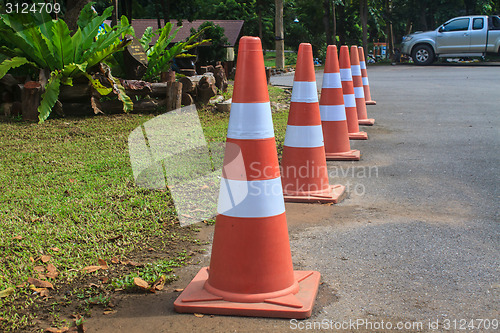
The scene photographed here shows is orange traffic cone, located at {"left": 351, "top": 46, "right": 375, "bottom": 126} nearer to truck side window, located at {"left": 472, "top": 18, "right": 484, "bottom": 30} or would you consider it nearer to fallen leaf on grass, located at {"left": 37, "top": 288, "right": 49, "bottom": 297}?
fallen leaf on grass, located at {"left": 37, "top": 288, "right": 49, "bottom": 297}

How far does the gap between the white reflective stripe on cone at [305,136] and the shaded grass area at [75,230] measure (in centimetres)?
115

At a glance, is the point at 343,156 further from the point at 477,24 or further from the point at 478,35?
the point at 477,24

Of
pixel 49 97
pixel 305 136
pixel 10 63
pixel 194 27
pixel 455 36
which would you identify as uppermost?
pixel 194 27

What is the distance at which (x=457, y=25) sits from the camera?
2456 centimetres

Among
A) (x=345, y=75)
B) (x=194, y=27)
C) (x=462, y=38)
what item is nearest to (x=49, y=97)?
(x=345, y=75)

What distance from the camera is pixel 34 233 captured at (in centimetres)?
387

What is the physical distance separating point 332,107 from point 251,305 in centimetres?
367

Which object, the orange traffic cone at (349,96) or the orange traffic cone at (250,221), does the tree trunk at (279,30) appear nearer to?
the orange traffic cone at (349,96)

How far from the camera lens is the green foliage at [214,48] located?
73.9 ft

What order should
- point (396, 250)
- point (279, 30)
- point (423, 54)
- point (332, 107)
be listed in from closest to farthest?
point (396, 250), point (332, 107), point (279, 30), point (423, 54)

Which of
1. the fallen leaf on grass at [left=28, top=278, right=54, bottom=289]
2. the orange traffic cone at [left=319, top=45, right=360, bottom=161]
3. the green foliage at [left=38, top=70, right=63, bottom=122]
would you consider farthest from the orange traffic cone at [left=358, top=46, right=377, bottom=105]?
the fallen leaf on grass at [left=28, top=278, right=54, bottom=289]

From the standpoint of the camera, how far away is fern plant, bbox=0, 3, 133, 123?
332 inches

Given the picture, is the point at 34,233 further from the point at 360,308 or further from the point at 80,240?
the point at 360,308

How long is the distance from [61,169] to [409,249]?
144 inches
